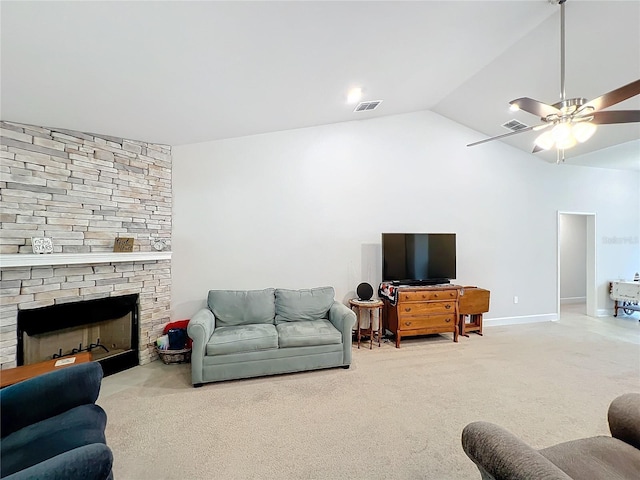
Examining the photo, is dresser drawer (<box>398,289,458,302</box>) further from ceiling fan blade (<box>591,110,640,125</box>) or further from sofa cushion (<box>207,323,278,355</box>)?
ceiling fan blade (<box>591,110,640,125</box>)

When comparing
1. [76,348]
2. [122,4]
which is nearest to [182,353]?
[76,348]

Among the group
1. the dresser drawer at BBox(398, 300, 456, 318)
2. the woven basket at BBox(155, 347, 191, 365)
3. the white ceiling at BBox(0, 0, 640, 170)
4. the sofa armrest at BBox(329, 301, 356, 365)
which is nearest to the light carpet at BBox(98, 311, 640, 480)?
the woven basket at BBox(155, 347, 191, 365)

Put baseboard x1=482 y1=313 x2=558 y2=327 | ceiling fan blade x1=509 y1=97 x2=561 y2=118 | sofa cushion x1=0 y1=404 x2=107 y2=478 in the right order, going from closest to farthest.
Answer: sofa cushion x1=0 y1=404 x2=107 y2=478 → ceiling fan blade x1=509 y1=97 x2=561 y2=118 → baseboard x1=482 y1=313 x2=558 y2=327

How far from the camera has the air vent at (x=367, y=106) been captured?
4.04 metres

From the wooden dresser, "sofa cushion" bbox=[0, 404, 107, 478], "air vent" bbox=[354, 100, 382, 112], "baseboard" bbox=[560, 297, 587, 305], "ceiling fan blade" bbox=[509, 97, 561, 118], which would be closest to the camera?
"sofa cushion" bbox=[0, 404, 107, 478]

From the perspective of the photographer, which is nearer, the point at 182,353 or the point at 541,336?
the point at 182,353

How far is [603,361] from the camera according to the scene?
12.4 ft

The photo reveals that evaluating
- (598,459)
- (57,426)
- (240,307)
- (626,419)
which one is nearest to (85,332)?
(240,307)

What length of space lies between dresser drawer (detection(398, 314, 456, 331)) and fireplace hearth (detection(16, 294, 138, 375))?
11.3ft

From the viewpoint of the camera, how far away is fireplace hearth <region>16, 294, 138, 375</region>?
9.12 feet

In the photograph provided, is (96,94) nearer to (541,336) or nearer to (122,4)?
(122,4)

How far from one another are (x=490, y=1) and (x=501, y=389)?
3.54 metres

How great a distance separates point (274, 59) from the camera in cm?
253

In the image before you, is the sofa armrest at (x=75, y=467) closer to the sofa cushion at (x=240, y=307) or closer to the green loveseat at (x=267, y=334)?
the green loveseat at (x=267, y=334)
